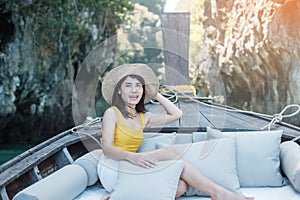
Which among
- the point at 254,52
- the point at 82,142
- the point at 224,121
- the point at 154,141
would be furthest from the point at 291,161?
the point at 254,52

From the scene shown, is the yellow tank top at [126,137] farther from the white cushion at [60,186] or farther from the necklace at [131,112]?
the white cushion at [60,186]

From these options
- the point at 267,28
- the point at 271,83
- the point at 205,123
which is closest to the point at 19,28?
the point at 267,28

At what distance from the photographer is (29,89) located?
7.34m

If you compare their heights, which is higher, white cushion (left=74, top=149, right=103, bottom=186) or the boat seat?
white cushion (left=74, top=149, right=103, bottom=186)

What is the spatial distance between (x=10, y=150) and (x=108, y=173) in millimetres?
5517

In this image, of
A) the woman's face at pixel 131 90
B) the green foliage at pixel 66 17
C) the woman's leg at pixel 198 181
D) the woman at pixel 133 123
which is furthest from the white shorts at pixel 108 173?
the green foliage at pixel 66 17

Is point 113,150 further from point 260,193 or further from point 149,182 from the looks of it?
point 260,193

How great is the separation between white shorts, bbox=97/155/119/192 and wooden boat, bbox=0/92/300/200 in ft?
0.23

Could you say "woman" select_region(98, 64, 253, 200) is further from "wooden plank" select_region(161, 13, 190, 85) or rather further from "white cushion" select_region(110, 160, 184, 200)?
"wooden plank" select_region(161, 13, 190, 85)

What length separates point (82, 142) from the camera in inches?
86.4

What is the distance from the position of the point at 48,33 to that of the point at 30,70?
790 mm

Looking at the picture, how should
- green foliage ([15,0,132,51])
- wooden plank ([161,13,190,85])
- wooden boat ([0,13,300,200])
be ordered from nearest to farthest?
wooden boat ([0,13,300,200])
wooden plank ([161,13,190,85])
green foliage ([15,0,132,51])

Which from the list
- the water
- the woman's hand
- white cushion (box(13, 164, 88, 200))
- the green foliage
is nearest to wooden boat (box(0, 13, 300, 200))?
white cushion (box(13, 164, 88, 200))

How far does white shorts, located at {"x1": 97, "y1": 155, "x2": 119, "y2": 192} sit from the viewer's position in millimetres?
1649
